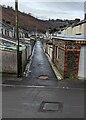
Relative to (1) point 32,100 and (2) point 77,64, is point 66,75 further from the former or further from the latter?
(1) point 32,100

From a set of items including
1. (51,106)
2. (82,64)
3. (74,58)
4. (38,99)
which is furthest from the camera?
(82,64)

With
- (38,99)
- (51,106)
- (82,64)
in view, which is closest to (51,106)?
(51,106)

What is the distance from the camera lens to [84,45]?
58.0ft

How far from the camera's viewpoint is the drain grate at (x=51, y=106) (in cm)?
1110

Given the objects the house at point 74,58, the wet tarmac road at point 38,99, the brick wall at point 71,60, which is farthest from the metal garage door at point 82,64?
the wet tarmac road at point 38,99

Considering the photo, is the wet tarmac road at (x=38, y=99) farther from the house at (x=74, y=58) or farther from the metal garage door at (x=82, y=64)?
the metal garage door at (x=82, y=64)

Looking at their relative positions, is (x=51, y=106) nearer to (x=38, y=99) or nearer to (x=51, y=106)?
(x=51, y=106)

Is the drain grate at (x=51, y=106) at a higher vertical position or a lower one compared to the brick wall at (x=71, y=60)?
lower

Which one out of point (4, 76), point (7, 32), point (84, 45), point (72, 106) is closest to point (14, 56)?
point (4, 76)

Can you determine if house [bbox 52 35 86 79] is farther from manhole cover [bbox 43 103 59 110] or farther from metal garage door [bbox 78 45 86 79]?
manhole cover [bbox 43 103 59 110]

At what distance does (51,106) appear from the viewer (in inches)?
458

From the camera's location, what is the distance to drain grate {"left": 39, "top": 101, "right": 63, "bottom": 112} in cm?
1110

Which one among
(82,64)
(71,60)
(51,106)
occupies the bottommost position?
(51,106)

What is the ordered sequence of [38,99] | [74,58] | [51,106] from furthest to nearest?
[74,58]
[38,99]
[51,106]
